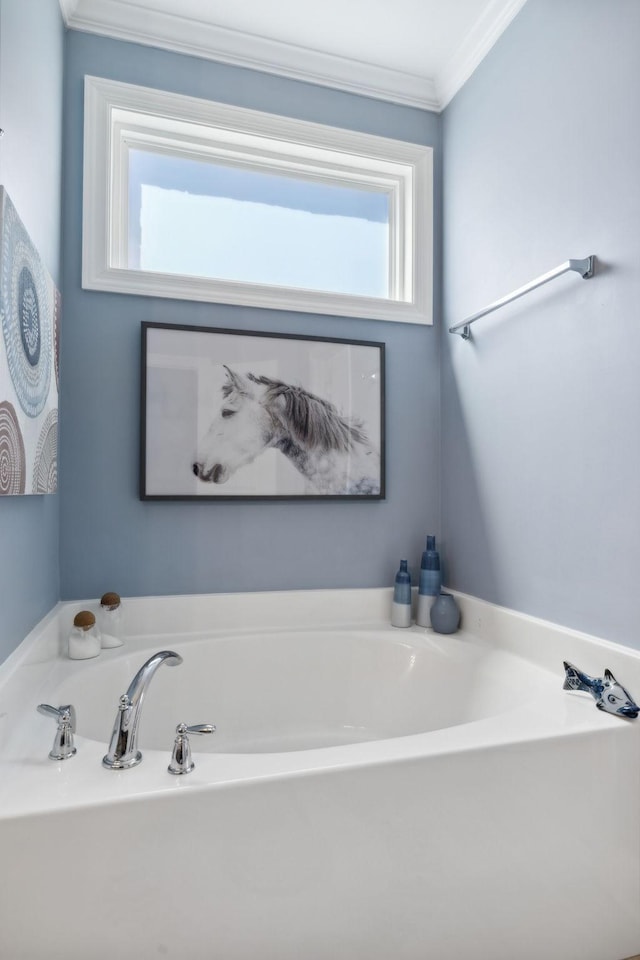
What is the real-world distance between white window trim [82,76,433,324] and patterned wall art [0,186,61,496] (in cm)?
40

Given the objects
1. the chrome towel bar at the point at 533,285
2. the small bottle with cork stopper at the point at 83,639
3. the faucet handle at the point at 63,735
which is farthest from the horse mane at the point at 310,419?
the faucet handle at the point at 63,735

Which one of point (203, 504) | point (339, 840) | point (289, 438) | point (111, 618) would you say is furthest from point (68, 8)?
point (339, 840)

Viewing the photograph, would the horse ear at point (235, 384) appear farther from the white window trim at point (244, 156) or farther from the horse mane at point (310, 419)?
the white window trim at point (244, 156)

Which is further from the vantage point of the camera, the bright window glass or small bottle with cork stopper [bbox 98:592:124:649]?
the bright window glass

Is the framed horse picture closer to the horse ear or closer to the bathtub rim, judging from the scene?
the horse ear

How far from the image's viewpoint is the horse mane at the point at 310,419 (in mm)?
2104

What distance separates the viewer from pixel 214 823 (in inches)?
37.8

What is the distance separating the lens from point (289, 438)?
2113mm

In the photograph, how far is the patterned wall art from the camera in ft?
3.82

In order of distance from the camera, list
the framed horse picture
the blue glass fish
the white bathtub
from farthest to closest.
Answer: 1. the framed horse picture
2. the blue glass fish
3. the white bathtub

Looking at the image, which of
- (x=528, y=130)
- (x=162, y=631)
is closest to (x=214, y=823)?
(x=162, y=631)

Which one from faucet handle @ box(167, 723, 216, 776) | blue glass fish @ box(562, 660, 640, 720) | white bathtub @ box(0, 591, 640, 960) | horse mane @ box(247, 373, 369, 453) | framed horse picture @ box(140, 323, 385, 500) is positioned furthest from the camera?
horse mane @ box(247, 373, 369, 453)

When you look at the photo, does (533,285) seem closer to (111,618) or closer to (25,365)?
(25,365)

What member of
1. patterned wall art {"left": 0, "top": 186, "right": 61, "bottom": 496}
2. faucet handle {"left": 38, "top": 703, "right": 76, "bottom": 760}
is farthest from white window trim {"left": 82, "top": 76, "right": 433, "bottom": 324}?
faucet handle {"left": 38, "top": 703, "right": 76, "bottom": 760}
